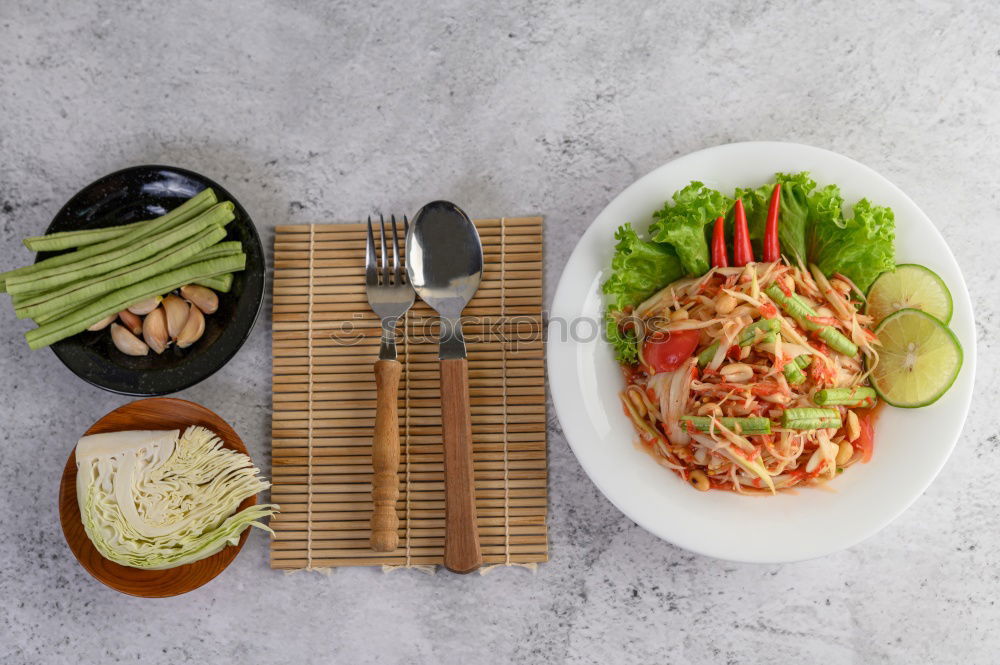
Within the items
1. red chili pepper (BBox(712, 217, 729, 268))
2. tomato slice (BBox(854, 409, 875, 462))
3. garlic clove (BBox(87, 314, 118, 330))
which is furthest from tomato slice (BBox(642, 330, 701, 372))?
garlic clove (BBox(87, 314, 118, 330))

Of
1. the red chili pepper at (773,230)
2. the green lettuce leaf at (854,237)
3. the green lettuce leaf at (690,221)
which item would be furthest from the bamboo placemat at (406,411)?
the green lettuce leaf at (854,237)

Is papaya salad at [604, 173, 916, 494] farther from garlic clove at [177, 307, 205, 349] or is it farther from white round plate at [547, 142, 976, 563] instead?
garlic clove at [177, 307, 205, 349]

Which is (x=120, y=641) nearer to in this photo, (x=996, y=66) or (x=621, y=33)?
(x=621, y=33)

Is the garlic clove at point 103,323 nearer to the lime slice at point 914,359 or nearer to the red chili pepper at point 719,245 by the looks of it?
the red chili pepper at point 719,245

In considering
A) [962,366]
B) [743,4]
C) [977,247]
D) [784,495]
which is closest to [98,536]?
[784,495]

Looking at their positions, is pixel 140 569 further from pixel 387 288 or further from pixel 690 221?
pixel 690 221

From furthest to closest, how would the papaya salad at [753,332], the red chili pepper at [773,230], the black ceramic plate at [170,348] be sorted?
the black ceramic plate at [170,348], the red chili pepper at [773,230], the papaya salad at [753,332]

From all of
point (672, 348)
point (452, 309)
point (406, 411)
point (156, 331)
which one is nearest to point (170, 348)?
point (156, 331)
